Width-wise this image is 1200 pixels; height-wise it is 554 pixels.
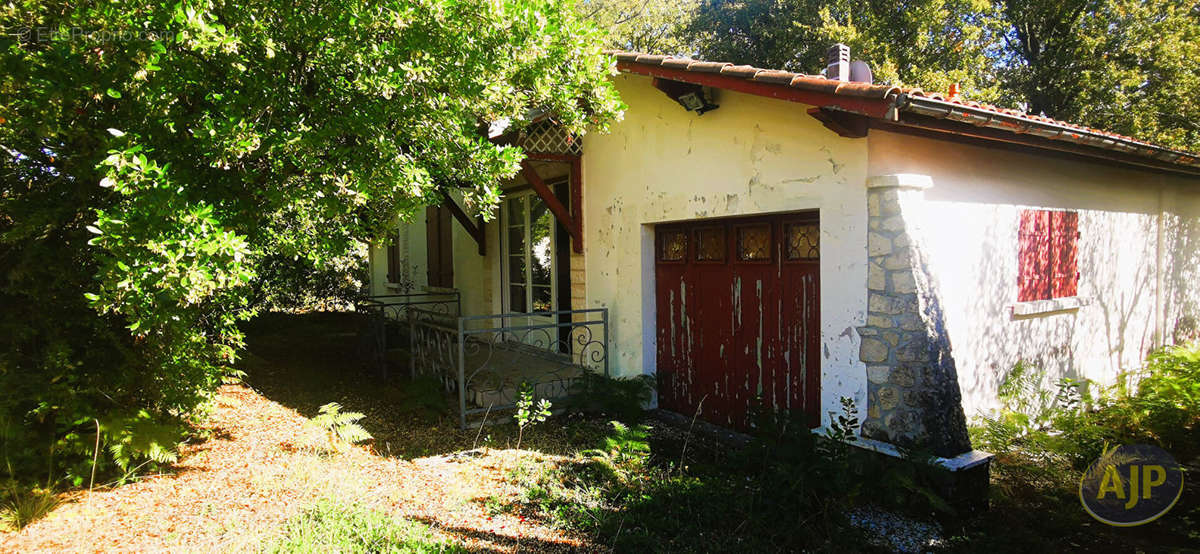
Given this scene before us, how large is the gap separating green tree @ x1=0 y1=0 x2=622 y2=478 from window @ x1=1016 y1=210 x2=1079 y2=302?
393 cm

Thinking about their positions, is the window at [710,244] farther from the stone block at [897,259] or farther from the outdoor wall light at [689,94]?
the stone block at [897,259]

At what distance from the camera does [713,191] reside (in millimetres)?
5324

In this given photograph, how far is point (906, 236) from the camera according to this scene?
13.2 feet

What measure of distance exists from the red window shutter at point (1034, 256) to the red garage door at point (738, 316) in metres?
1.88

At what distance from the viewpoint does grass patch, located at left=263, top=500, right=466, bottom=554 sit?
3150 millimetres

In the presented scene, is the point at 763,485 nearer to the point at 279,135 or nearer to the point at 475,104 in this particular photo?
the point at 475,104

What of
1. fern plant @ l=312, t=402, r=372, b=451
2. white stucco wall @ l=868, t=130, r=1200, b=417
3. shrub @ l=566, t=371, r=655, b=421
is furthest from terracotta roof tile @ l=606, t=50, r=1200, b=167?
fern plant @ l=312, t=402, r=372, b=451

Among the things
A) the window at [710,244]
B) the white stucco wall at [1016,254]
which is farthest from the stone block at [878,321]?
the window at [710,244]

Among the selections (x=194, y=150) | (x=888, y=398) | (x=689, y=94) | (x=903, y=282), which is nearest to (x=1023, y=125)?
(x=903, y=282)

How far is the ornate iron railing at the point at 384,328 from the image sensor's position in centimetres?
800

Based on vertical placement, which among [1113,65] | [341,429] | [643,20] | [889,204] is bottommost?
[341,429]

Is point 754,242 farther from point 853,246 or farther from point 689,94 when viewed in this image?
point 689,94

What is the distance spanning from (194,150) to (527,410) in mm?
3133

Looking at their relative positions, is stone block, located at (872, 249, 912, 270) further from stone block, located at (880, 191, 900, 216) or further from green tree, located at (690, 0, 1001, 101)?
green tree, located at (690, 0, 1001, 101)
